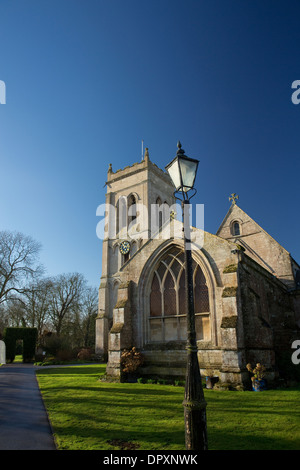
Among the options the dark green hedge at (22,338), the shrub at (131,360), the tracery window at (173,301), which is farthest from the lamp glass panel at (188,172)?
the dark green hedge at (22,338)

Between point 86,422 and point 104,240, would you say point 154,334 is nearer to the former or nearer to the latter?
point 86,422

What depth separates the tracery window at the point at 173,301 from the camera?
13375 mm

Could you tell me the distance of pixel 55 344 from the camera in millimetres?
34312

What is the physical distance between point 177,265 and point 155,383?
17.7 feet

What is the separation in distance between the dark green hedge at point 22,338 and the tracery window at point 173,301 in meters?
20.7

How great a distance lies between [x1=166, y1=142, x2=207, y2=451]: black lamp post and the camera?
13.9 feet

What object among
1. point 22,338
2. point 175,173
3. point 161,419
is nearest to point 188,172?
point 175,173

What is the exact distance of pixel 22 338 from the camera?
30.3 m

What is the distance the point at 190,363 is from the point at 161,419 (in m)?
3.39

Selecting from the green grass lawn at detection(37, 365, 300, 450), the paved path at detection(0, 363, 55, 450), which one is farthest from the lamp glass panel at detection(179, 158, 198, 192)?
the paved path at detection(0, 363, 55, 450)

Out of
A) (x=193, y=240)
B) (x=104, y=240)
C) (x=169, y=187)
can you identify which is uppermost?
(x=169, y=187)

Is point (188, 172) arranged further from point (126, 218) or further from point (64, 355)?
point (126, 218)

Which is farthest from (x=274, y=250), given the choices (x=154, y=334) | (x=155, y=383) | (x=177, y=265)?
(x=155, y=383)

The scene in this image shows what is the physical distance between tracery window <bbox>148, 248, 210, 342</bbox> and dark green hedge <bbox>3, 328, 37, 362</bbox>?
2075 centimetres
